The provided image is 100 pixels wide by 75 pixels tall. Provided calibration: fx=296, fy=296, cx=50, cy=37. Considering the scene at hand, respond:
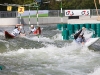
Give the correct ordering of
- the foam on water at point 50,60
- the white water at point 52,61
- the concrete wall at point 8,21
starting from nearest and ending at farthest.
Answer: the white water at point 52,61 → the foam on water at point 50,60 → the concrete wall at point 8,21

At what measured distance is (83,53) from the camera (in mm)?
14164

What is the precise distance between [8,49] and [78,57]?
4323mm

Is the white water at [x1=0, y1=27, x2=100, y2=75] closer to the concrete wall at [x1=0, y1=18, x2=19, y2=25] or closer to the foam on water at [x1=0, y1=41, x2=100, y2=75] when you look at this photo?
the foam on water at [x1=0, y1=41, x2=100, y2=75]

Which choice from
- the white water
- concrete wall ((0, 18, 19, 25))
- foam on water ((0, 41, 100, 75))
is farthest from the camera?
concrete wall ((0, 18, 19, 25))

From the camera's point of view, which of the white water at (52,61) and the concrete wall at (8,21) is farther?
the concrete wall at (8,21)

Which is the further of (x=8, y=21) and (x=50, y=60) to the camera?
(x=8, y=21)

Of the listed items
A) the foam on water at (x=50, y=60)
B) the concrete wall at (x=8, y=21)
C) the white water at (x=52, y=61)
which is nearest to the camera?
the white water at (x=52, y=61)

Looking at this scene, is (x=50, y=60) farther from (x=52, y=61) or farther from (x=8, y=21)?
(x=8, y=21)

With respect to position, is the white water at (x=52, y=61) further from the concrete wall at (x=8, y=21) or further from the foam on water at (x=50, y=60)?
the concrete wall at (x=8, y=21)

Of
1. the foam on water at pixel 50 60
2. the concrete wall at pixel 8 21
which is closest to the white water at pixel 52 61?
the foam on water at pixel 50 60

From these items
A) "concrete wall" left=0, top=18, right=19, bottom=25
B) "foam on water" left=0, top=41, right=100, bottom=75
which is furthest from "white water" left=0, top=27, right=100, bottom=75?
"concrete wall" left=0, top=18, right=19, bottom=25

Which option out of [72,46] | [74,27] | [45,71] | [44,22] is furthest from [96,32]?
[44,22]

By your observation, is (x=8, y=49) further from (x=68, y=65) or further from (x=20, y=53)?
(x=68, y=65)

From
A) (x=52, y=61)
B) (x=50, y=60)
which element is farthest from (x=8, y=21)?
(x=52, y=61)
